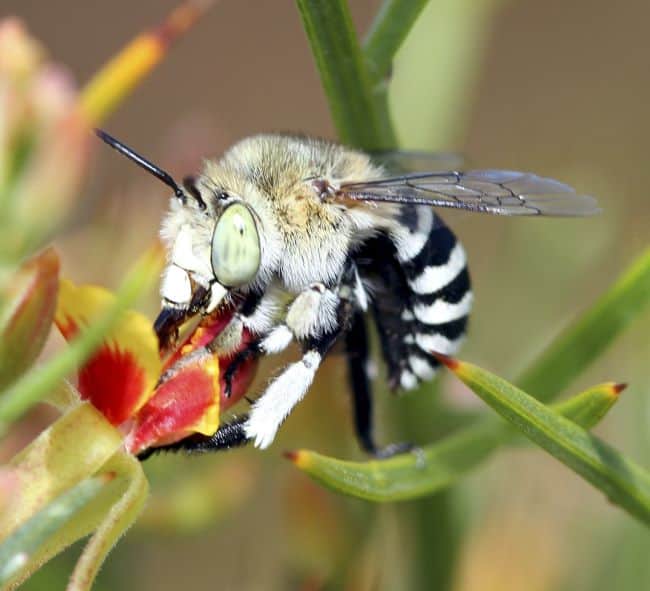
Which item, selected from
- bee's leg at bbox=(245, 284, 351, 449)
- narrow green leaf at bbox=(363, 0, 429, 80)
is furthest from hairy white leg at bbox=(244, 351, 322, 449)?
narrow green leaf at bbox=(363, 0, 429, 80)

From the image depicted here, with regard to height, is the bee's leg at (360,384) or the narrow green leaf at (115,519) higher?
the bee's leg at (360,384)

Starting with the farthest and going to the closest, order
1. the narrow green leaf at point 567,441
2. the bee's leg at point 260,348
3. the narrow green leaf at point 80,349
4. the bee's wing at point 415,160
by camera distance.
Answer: the bee's wing at point 415,160 < the bee's leg at point 260,348 < the narrow green leaf at point 567,441 < the narrow green leaf at point 80,349

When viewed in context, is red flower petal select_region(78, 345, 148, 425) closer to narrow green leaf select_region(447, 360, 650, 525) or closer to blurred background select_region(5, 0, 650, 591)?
blurred background select_region(5, 0, 650, 591)

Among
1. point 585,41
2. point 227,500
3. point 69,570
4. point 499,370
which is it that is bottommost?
point 69,570

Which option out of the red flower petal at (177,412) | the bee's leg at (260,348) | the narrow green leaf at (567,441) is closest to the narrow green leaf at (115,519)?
the red flower petal at (177,412)

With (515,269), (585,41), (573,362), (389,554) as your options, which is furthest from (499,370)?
(585,41)

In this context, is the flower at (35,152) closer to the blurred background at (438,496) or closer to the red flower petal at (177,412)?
the blurred background at (438,496)

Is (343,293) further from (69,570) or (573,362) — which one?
(69,570)

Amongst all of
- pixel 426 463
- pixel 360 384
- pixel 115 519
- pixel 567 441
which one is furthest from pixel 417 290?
pixel 115 519
